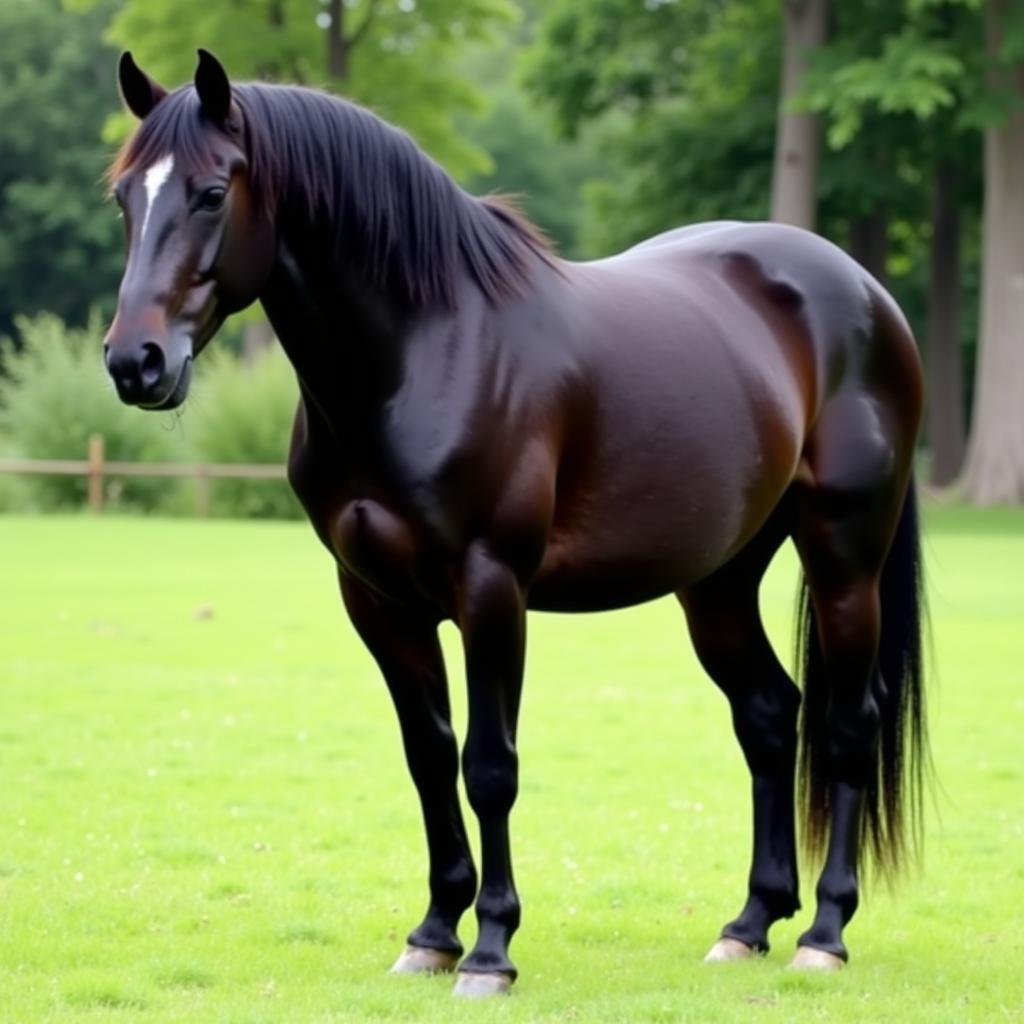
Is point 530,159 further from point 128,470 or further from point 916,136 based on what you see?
point 128,470

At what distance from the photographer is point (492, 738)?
4848 mm

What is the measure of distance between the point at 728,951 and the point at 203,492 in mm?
27270

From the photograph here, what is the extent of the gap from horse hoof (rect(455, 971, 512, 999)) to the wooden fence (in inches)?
1062

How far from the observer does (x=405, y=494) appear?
4.71 meters

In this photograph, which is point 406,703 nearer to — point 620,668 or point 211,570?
point 620,668

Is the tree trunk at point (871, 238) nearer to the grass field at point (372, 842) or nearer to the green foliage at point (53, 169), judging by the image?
the grass field at point (372, 842)

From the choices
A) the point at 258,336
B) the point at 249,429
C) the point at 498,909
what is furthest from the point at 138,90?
the point at 258,336

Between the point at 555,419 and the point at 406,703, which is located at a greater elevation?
the point at 555,419

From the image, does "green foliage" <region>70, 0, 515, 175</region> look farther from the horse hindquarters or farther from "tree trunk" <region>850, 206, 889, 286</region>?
the horse hindquarters

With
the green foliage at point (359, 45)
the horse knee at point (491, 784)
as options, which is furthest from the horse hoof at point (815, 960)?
the green foliage at point (359, 45)

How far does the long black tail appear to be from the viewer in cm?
584

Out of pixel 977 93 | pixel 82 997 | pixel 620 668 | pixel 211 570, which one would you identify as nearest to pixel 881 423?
pixel 82 997

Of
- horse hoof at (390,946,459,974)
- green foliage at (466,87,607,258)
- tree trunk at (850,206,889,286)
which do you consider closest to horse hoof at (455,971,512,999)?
horse hoof at (390,946,459,974)

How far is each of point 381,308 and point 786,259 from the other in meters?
1.59
